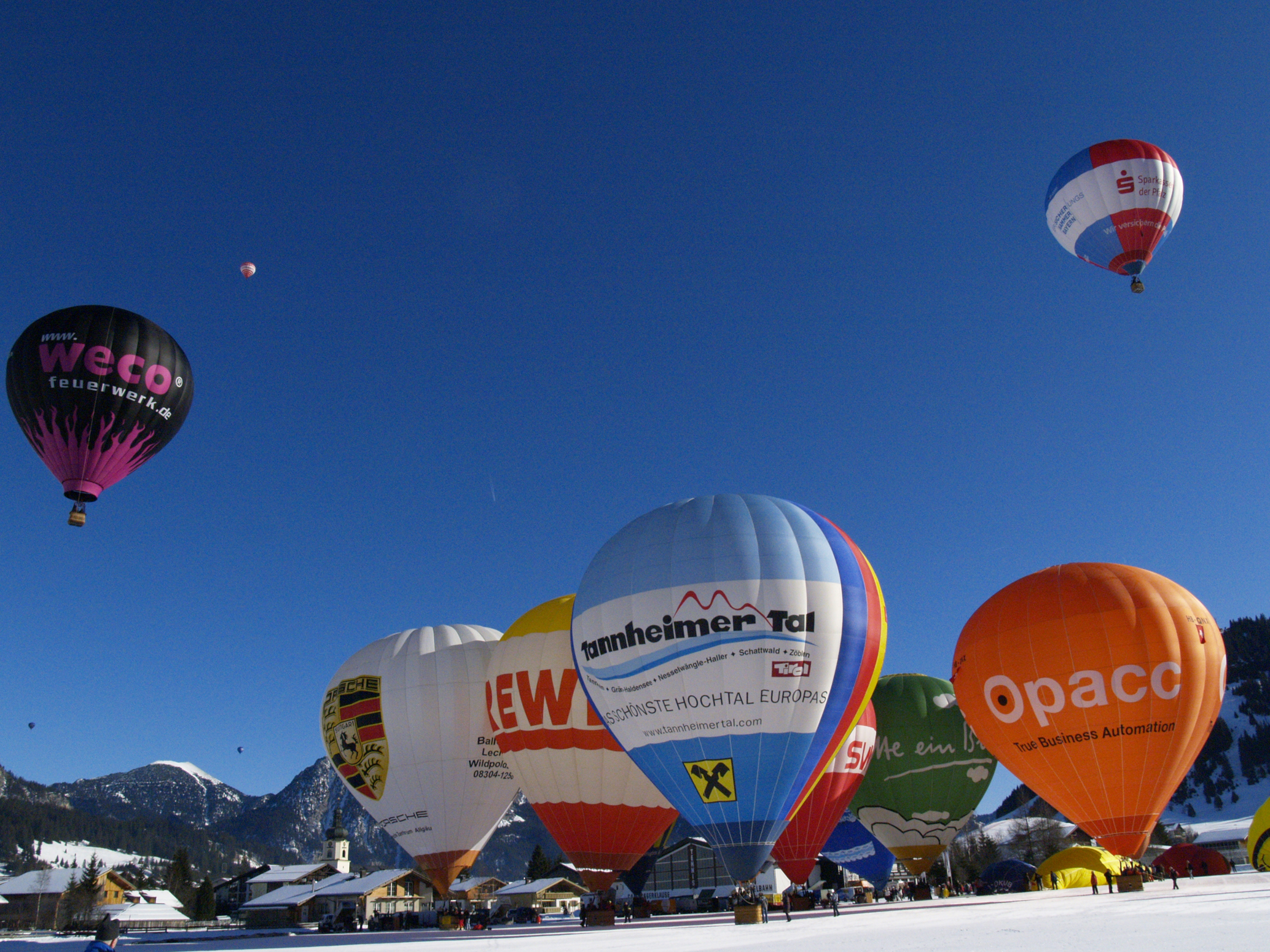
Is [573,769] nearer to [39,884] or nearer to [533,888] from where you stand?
[533,888]

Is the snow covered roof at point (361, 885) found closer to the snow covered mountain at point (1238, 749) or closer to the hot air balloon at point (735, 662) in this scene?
the hot air balloon at point (735, 662)

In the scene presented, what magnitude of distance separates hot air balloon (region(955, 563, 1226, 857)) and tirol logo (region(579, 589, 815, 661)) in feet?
23.2

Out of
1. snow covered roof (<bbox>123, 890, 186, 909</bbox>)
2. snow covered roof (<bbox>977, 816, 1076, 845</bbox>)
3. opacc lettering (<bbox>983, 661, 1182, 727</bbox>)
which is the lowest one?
snow covered roof (<bbox>977, 816, 1076, 845</bbox>)

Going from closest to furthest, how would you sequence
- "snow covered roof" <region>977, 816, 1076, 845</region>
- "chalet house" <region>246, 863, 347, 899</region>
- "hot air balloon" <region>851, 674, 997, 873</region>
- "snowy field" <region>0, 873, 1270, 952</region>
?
"snowy field" <region>0, 873, 1270, 952</region> → "hot air balloon" <region>851, 674, 997, 873</region> → "chalet house" <region>246, 863, 347, 899</region> → "snow covered roof" <region>977, 816, 1076, 845</region>

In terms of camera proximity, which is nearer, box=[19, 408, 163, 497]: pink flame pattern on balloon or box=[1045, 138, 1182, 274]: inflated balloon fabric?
box=[19, 408, 163, 497]: pink flame pattern on balloon

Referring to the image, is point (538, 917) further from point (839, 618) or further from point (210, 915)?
point (210, 915)

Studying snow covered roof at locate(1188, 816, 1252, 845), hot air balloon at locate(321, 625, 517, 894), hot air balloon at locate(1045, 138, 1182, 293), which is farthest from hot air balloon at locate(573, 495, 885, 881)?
snow covered roof at locate(1188, 816, 1252, 845)

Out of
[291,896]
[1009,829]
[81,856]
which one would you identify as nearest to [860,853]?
[291,896]

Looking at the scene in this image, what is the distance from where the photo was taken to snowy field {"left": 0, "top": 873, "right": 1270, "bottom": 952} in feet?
34.7

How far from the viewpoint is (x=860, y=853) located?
31141 millimetres

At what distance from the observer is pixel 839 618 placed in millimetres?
18484

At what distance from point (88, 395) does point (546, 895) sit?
130 ft

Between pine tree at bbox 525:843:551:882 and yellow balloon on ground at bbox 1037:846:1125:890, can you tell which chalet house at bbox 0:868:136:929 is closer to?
pine tree at bbox 525:843:551:882

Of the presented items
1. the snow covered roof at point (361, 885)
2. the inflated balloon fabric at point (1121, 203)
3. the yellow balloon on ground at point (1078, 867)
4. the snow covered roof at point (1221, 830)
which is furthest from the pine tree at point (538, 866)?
the inflated balloon fabric at point (1121, 203)
